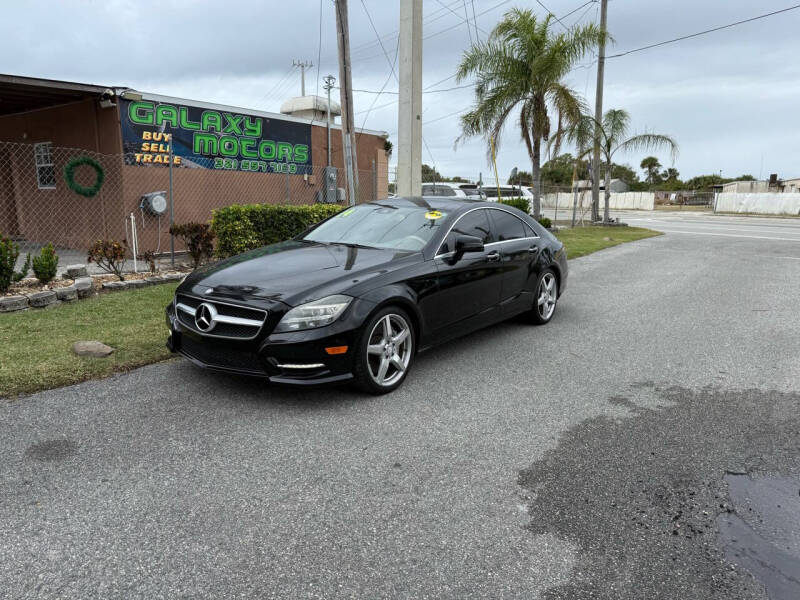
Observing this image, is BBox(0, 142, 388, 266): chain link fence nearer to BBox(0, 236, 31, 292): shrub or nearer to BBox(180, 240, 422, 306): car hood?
BBox(0, 236, 31, 292): shrub

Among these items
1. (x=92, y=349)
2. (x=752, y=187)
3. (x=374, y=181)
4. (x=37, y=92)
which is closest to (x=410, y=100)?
(x=374, y=181)

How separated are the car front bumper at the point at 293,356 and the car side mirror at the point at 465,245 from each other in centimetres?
145

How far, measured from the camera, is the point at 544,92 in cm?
1780

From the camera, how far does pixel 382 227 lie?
18.6 ft

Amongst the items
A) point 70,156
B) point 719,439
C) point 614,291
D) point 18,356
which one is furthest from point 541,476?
point 70,156

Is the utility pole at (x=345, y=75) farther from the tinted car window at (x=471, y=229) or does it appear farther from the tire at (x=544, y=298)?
the tinted car window at (x=471, y=229)

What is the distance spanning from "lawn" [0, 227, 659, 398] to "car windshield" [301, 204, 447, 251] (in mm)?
1900

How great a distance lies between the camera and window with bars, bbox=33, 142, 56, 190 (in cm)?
1295

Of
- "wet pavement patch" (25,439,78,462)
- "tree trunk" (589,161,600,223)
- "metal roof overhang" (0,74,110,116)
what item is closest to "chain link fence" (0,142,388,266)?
"metal roof overhang" (0,74,110,116)

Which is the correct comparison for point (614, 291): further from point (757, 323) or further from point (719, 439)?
point (719, 439)

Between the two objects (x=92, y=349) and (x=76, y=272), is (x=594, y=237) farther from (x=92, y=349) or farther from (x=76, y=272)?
(x=92, y=349)

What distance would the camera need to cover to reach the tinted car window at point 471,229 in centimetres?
537

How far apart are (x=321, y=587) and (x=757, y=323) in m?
6.49

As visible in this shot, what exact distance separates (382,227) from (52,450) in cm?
326
